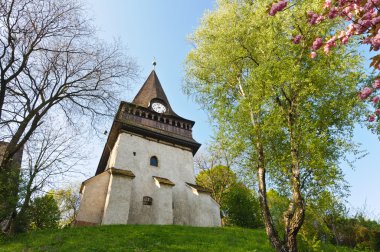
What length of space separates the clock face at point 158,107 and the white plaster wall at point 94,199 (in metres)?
7.88

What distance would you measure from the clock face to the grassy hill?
38.8 feet

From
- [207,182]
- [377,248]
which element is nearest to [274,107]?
[377,248]

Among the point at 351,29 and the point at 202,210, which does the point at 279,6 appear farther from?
the point at 202,210

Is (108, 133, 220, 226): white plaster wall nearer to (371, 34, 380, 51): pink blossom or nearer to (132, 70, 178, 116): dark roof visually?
(132, 70, 178, 116): dark roof

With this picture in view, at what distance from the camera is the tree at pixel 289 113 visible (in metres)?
9.68

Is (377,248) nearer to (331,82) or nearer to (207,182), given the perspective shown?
(331,82)

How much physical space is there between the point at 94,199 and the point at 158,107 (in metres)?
9.94

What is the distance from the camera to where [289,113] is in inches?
408

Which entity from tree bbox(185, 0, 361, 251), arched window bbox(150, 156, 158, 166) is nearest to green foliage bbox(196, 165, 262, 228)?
arched window bbox(150, 156, 158, 166)

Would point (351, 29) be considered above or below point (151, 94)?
below

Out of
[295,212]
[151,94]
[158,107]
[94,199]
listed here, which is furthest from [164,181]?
[295,212]

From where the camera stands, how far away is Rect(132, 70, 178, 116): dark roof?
1017 inches

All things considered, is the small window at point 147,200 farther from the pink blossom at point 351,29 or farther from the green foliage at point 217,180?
the pink blossom at point 351,29

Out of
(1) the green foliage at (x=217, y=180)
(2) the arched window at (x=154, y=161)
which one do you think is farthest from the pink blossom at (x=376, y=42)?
(1) the green foliage at (x=217, y=180)
